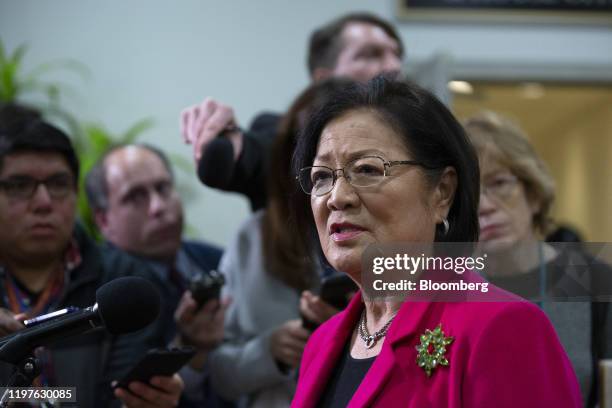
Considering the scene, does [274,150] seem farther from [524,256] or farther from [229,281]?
[524,256]

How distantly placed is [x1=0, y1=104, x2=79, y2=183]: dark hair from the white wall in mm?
1806

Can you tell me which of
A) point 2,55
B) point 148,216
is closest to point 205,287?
point 148,216

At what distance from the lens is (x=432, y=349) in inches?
49.4

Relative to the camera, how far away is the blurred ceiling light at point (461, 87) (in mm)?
4223

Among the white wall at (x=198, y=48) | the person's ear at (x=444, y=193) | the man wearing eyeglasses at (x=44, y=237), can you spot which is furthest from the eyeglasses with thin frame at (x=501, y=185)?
the white wall at (x=198, y=48)

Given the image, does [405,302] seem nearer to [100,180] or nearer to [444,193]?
[444,193]

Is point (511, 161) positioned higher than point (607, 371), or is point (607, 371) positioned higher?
point (511, 161)

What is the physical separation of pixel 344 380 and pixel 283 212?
879 mm

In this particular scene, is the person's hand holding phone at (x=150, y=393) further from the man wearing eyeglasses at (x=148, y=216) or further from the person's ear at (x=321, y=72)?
the person's ear at (x=321, y=72)

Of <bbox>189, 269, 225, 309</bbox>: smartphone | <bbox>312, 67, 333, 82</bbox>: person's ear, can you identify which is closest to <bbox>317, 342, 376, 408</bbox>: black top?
<bbox>189, 269, 225, 309</bbox>: smartphone

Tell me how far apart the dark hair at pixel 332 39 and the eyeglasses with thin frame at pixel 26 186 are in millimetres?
1151

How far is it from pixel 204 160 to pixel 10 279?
0.56 meters

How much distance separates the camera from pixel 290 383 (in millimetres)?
2211

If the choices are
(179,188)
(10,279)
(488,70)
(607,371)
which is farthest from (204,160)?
(488,70)
